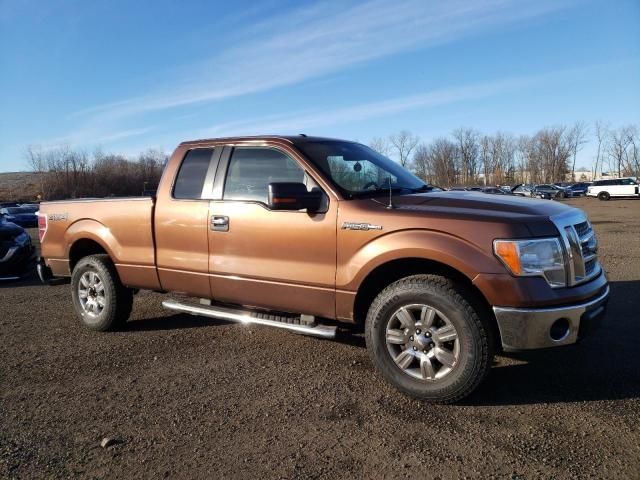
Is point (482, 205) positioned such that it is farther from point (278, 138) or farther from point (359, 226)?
point (278, 138)

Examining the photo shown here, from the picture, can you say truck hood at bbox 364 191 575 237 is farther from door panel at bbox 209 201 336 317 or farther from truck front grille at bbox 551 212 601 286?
door panel at bbox 209 201 336 317

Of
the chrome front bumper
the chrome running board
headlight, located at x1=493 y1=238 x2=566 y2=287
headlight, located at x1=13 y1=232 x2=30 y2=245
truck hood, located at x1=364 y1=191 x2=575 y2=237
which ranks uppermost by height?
truck hood, located at x1=364 y1=191 x2=575 y2=237

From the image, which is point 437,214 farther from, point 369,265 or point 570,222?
point 570,222

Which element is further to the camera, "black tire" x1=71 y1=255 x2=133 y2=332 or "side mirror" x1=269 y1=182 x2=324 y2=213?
"black tire" x1=71 y1=255 x2=133 y2=332

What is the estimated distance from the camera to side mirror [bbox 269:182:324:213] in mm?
3611

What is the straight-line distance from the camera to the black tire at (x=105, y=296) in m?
5.18

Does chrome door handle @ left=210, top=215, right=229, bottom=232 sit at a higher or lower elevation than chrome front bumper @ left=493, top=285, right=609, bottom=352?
higher

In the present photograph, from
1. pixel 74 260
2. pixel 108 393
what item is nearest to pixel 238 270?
pixel 108 393

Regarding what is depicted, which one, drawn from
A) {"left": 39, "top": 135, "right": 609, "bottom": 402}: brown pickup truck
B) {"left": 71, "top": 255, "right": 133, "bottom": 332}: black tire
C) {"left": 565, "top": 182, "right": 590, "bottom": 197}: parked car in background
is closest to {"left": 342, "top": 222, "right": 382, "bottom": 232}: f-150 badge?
{"left": 39, "top": 135, "right": 609, "bottom": 402}: brown pickup truck

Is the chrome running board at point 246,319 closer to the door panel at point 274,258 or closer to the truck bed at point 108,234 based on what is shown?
the door panel at point 274,258

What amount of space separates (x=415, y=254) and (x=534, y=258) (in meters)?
0.77

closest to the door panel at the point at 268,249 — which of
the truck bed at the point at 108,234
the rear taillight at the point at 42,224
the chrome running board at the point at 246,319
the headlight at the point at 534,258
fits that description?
the chrome running board at the point at 246,319

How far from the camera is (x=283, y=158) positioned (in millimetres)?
4277

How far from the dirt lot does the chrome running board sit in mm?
374
